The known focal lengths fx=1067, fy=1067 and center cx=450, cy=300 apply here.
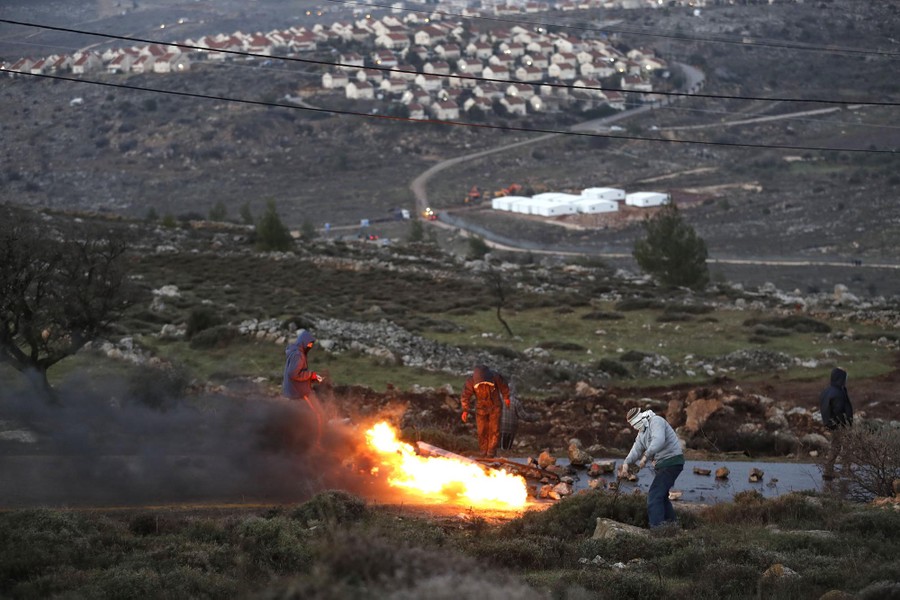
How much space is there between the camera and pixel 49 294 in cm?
2153

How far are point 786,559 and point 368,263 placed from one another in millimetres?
44113

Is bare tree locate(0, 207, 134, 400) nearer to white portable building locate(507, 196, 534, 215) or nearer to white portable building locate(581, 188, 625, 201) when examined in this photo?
white portable building locate(507, 196, 534, 215)

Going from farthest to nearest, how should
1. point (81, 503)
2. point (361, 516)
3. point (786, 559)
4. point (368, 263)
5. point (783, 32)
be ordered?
1. point (783, 32)
2. point (368, 263)
3. point (81, 503)
4. point (361, 516)
5. point (786, 559)

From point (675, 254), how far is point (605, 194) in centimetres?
5117

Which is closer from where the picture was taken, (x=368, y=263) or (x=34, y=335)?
(x=34, y=335)

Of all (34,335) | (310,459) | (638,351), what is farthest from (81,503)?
(638,351)

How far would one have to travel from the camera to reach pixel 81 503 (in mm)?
14172

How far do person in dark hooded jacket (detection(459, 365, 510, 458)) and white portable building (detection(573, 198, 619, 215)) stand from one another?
258ft

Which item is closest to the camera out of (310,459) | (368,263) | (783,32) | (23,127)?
(310,459)

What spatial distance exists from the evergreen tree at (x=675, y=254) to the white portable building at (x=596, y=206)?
45406 millimetres

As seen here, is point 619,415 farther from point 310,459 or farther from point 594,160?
point 594,160

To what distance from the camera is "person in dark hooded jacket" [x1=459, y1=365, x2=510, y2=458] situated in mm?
17594

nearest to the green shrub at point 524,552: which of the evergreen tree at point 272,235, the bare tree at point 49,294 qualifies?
the bare tree at point 49,294

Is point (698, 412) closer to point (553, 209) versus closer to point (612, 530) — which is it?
point (612, 530)
